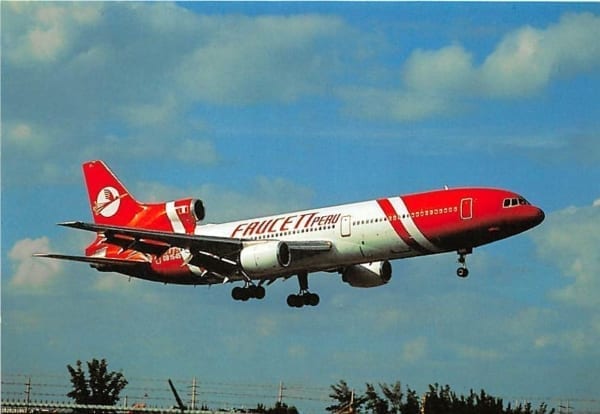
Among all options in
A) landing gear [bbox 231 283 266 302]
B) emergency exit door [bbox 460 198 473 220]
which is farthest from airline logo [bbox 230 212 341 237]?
emergency exit door [bbox 460 198 473 220]

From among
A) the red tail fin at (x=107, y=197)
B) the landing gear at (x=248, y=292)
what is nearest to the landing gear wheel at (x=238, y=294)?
the landing gear at (x=248, y=292)

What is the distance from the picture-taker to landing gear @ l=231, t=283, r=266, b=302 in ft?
215

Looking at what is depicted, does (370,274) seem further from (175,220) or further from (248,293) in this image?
(175,220)

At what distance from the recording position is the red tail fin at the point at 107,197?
74562mm

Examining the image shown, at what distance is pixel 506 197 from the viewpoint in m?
57.2

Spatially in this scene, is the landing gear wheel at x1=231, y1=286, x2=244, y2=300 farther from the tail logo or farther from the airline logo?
the tail logo

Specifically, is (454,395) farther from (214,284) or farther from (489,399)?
(214,284)

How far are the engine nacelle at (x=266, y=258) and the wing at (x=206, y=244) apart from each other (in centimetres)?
58

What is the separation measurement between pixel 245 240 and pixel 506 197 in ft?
47.7

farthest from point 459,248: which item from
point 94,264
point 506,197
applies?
point 94,264

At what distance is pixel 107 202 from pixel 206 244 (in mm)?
14036

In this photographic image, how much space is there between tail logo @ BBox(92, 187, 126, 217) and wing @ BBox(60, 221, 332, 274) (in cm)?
952

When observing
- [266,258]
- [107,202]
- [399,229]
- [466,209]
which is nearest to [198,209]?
[107,202]

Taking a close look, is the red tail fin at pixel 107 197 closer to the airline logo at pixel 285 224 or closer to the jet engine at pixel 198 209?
the jet engine at pixel 198 209
